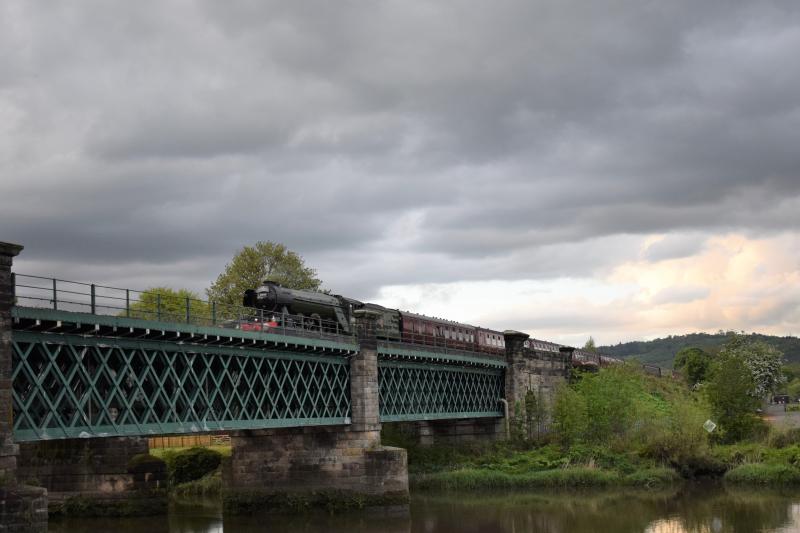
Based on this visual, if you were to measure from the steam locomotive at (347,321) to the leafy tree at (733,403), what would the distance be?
15174 mm

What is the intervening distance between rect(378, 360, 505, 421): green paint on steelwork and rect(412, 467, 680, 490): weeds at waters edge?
381cm

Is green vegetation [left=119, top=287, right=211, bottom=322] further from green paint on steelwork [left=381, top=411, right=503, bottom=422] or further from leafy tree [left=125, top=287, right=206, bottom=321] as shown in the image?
green paint on steelwork [left=381, top=411, right=503, bottom=422]

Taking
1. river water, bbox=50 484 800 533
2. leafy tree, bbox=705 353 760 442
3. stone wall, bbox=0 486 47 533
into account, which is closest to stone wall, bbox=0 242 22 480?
stone wall, bbox=0 486 47 533

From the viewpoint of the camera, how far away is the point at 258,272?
87375 mm

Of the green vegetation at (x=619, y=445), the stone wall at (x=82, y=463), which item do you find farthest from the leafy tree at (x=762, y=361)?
the stone wall at (x=82, y=463)

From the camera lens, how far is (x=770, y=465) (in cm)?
5419

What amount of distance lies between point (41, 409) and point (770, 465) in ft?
133

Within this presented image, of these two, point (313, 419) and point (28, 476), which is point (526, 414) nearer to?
point (313, 419)

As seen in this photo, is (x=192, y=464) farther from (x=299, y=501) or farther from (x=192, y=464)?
(x=299, y=501)

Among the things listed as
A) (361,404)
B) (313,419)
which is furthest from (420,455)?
(313,419)

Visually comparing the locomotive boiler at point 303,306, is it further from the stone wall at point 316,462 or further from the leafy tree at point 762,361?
the leafy tree at point 762,361

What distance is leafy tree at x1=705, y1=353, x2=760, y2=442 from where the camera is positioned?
208ft

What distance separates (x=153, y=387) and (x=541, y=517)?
1984 cm

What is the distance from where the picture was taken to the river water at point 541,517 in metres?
41.0
